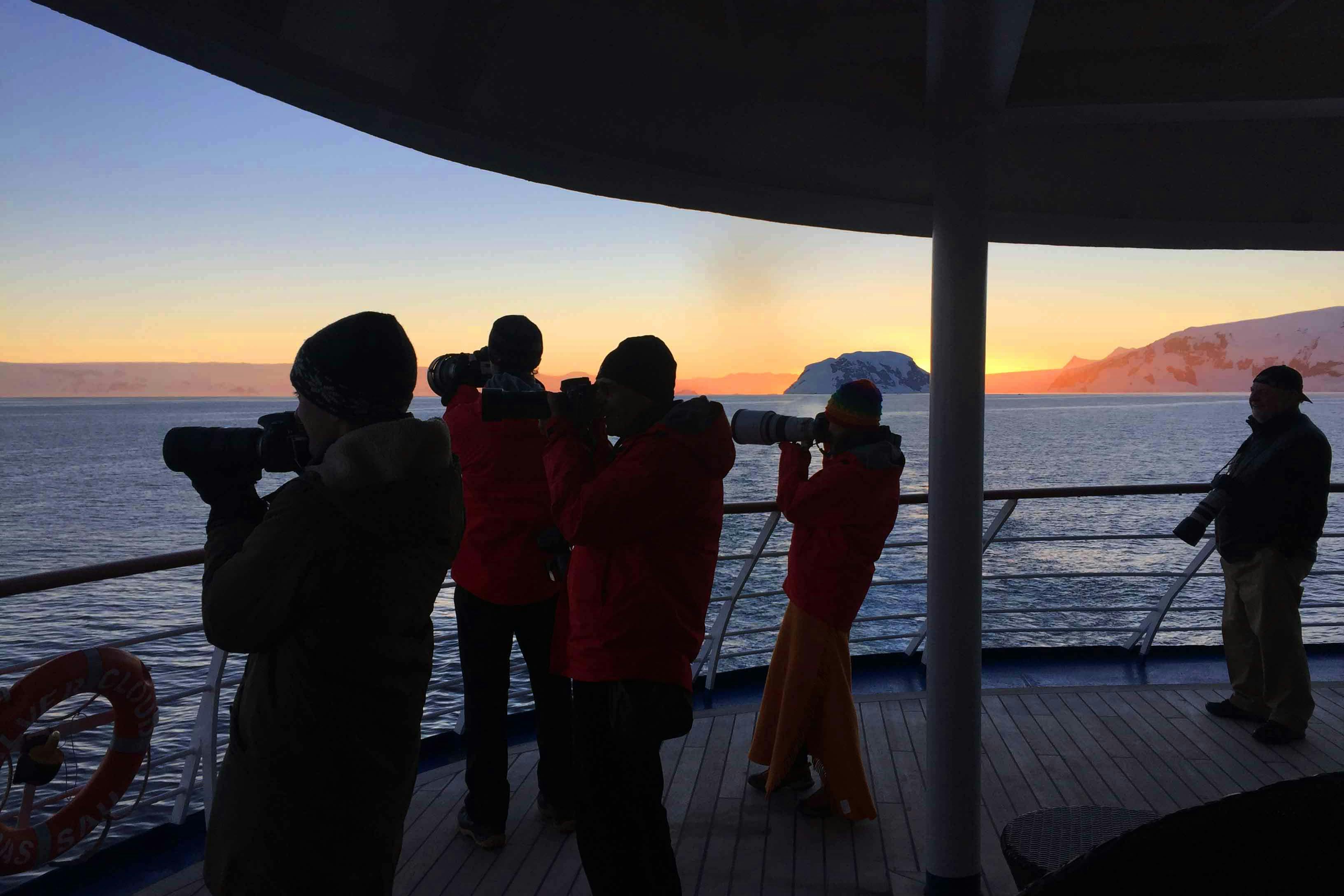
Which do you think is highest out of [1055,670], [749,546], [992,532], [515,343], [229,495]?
[515,343]

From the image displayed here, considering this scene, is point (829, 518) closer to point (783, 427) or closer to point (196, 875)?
point (783, 427)

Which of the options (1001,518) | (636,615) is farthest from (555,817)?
(1001,518)

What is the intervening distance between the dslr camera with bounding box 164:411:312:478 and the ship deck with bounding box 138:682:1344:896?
54.9 inches

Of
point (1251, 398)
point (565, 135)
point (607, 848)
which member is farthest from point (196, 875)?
point (1251, 398)

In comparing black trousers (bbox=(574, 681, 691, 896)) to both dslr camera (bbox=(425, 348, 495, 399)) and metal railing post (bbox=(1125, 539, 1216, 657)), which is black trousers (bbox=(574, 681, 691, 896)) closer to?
dslr camera (bbox=(425, 348, 495, 399))

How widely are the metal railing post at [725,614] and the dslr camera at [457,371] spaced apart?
1528 millimetres

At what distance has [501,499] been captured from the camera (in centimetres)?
223

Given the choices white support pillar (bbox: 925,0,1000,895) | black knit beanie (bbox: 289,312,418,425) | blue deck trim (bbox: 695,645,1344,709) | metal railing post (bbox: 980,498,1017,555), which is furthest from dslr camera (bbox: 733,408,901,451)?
blue deck trim (bbox: 695,645,1344,709)

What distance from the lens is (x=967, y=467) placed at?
1.97 meters

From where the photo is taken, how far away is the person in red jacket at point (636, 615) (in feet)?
5.24

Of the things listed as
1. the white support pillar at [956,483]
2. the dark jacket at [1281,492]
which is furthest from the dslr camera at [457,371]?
the dark jacket at [1281,492]

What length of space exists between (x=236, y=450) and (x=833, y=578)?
1682mm

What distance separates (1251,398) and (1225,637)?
2.83ft

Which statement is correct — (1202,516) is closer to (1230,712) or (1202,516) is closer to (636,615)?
(1230,712)
